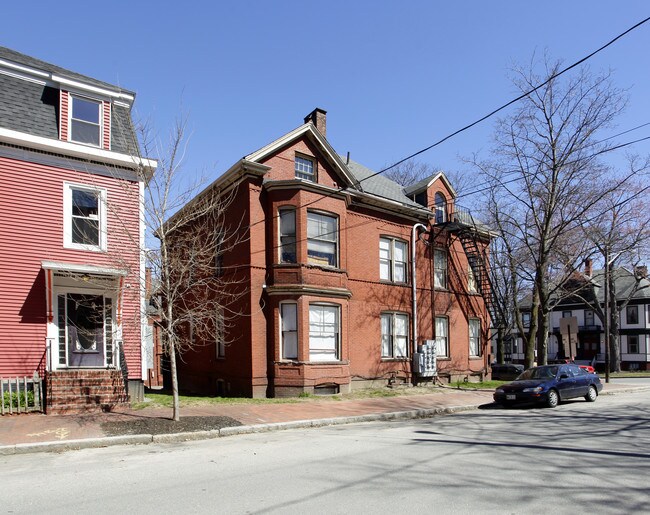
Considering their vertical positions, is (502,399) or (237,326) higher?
(237,326)

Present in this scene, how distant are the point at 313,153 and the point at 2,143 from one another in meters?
10.7

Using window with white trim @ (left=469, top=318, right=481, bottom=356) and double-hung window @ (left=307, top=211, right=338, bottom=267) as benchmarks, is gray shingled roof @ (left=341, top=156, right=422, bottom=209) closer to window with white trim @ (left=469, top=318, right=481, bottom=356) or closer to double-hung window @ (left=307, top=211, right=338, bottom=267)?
double-hung window @ (left=307, top=211, right=338, bottom=267)

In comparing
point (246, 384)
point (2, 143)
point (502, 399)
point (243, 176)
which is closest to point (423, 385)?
point (502, 399)

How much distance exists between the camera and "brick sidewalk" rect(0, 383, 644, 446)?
10.9 m

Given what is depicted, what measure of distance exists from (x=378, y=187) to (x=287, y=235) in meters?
7.00

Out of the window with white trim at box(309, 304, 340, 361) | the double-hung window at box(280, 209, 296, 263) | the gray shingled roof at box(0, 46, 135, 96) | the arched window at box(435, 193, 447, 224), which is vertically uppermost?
the gray shingled roof at box(0, 46, 135, 96)

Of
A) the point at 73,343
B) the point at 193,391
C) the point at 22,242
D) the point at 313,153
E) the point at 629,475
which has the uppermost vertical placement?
the point at 313,153

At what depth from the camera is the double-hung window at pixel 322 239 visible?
63.9ft

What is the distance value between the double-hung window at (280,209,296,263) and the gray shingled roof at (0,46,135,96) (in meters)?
6.93

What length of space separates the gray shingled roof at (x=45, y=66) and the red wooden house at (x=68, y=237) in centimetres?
8

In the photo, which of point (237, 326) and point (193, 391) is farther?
point (193, 391)

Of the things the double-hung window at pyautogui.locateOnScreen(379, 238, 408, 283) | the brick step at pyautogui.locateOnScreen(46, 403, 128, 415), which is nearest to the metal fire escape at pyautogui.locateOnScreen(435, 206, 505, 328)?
the double-hung window at pyautogui.locateOnScreen(379, 238, 408, 283)

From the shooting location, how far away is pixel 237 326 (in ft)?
63.1

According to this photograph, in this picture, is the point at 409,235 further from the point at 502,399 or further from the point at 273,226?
the point at 502,399
